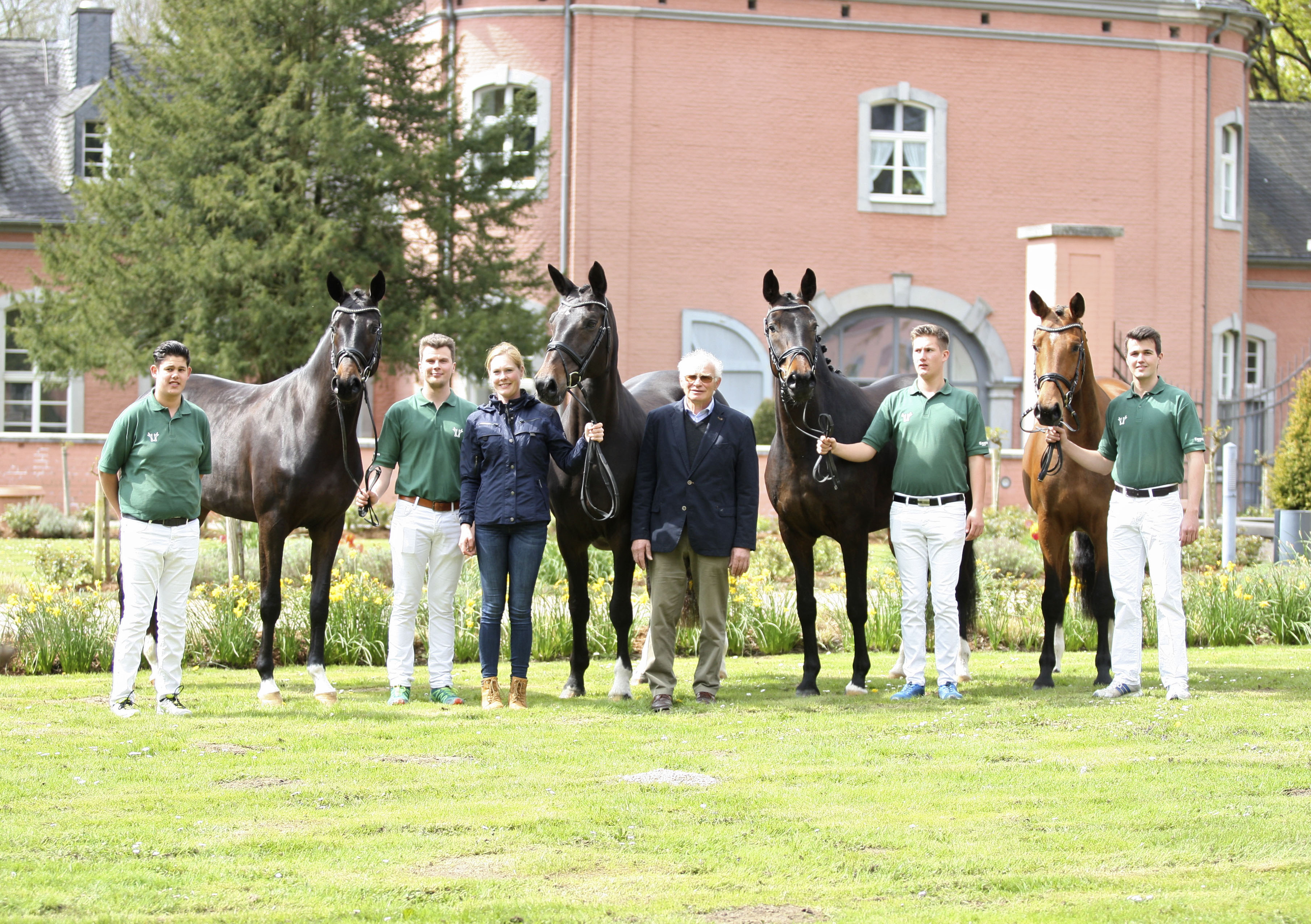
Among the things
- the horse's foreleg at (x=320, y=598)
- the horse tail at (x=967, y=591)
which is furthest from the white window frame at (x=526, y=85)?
the horse's foreleg at (x=320, y=598)

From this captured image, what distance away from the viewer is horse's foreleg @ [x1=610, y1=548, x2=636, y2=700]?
320 inches

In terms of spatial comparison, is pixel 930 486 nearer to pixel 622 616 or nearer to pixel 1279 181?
pixel 622 616

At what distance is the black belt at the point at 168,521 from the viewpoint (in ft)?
24.7

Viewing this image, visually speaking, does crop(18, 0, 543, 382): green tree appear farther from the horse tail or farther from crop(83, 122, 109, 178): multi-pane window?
the horse tail

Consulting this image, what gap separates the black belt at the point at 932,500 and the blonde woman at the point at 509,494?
69.1 inches

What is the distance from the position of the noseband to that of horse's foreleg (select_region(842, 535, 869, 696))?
189cm

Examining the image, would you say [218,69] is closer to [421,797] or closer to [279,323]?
[279,323]

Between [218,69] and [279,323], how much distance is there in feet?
11.0

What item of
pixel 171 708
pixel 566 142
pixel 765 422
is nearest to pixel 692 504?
pixel 171 708

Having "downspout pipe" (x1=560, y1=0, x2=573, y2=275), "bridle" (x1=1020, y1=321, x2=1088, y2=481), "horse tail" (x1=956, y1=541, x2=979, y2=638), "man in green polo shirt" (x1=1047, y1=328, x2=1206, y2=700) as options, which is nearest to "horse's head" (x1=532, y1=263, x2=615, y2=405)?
"bridle" (x1=1020, y1=321, x2=1088, y2=481)

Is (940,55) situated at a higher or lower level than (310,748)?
higher

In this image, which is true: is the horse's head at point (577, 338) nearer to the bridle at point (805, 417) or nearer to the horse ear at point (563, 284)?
the horse ear at point (563, 284)

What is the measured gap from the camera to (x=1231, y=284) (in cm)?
2641

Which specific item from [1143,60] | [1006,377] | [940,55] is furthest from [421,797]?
[1143,60]
